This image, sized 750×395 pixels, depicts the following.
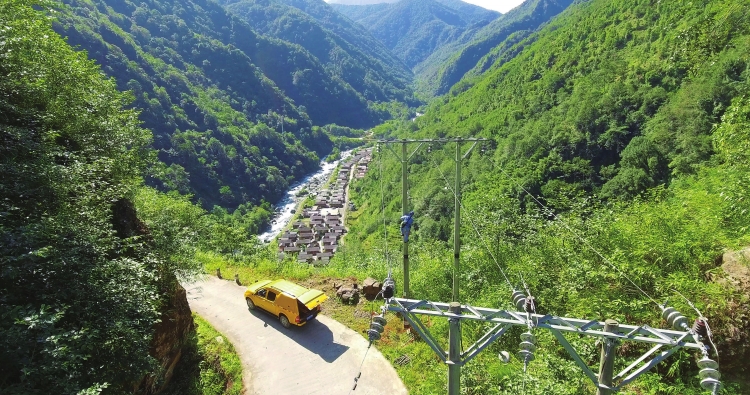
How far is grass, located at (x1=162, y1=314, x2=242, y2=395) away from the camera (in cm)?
1123

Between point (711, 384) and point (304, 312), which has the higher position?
point (711, 384)

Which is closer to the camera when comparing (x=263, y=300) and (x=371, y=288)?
(x=263, y=300)

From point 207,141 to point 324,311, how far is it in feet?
347

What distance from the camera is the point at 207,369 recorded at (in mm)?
12062

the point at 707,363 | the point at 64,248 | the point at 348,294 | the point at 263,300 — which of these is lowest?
the point at 348,294

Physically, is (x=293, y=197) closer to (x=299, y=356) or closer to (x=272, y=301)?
(x=272, y=301)

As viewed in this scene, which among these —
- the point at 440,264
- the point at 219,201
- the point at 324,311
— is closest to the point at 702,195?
the point at 440,264

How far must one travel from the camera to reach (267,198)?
11056cm

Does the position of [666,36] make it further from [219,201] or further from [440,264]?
[219,201]

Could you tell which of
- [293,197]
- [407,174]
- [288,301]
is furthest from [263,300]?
[293,197]

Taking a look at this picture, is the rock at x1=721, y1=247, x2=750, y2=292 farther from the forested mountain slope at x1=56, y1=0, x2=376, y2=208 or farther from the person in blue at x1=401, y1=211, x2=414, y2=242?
the forested mountain slope at x1=56, y1=0, x2=376, y2=208

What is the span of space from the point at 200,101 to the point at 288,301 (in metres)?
134

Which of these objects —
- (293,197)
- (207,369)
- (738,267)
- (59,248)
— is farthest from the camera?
(293,197)

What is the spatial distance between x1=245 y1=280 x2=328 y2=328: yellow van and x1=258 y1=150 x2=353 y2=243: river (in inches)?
2791
